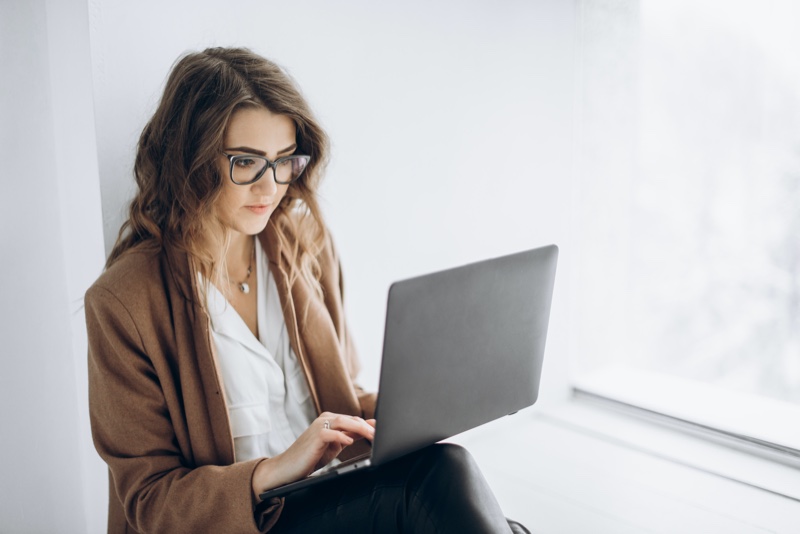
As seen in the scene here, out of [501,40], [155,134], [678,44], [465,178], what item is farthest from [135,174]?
[678,44]

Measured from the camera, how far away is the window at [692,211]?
2072mm

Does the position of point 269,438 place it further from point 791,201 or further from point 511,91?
point 791,201

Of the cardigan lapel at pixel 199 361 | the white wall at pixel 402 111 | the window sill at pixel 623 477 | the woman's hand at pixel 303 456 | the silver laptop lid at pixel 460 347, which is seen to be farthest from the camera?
the window sill at pixel 623 477

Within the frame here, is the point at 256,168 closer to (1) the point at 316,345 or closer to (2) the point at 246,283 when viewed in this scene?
(2) the point at 246,283

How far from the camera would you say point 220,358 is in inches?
51.9

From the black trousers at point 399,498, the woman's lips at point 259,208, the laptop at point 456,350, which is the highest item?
the woman's lips at point 259,208

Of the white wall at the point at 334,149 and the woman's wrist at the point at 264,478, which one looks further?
the white wall at the point at 334,149

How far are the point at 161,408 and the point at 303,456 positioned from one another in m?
0.29

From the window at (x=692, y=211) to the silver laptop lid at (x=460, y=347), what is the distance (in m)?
1.30

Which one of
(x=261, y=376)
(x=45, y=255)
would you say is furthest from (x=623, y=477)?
(x=45, y=255)

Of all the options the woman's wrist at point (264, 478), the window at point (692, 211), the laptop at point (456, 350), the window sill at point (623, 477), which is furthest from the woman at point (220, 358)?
the window at point (692, 211)

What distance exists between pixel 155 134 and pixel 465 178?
1.10m

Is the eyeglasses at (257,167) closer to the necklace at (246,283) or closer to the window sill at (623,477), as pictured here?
the necklace at (246,283)

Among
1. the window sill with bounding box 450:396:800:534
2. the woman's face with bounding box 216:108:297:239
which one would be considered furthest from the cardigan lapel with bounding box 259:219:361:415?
the window sill with bounding box 450:396:800:534
